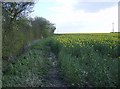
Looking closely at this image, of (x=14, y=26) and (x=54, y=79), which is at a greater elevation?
(x=14, y=26)

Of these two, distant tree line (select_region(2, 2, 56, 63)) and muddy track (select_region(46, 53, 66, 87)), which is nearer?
muddy track (select_region(46, 53, 66, 87))

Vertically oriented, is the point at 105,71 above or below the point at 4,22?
below

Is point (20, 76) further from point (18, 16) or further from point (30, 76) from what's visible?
point (18, 16)

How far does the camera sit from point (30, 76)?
11.0m

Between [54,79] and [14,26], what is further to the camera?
[14,26]

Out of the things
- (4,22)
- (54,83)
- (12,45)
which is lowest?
(54,83)

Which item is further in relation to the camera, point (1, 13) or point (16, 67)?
point (16, 67)

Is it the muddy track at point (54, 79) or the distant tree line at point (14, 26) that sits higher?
the distant tree line at point (14, 26)

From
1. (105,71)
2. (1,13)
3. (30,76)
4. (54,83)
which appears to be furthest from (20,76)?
(105,71)

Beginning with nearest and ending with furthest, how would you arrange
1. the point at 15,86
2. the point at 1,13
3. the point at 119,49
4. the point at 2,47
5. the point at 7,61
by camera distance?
the point at 15,86 → the point at 1,13 → the point at 2,47 → the point at 7,61 → the point at 119,49

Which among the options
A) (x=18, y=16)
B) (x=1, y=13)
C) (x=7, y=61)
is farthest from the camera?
(x=18, y=16)

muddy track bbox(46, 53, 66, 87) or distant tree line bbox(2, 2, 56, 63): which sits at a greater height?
distant tree line bbox(2, 2, 56, 63)

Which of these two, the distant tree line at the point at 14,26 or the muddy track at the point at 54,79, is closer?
the muddy track at the point at 54,79

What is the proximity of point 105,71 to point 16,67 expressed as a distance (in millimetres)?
3465
